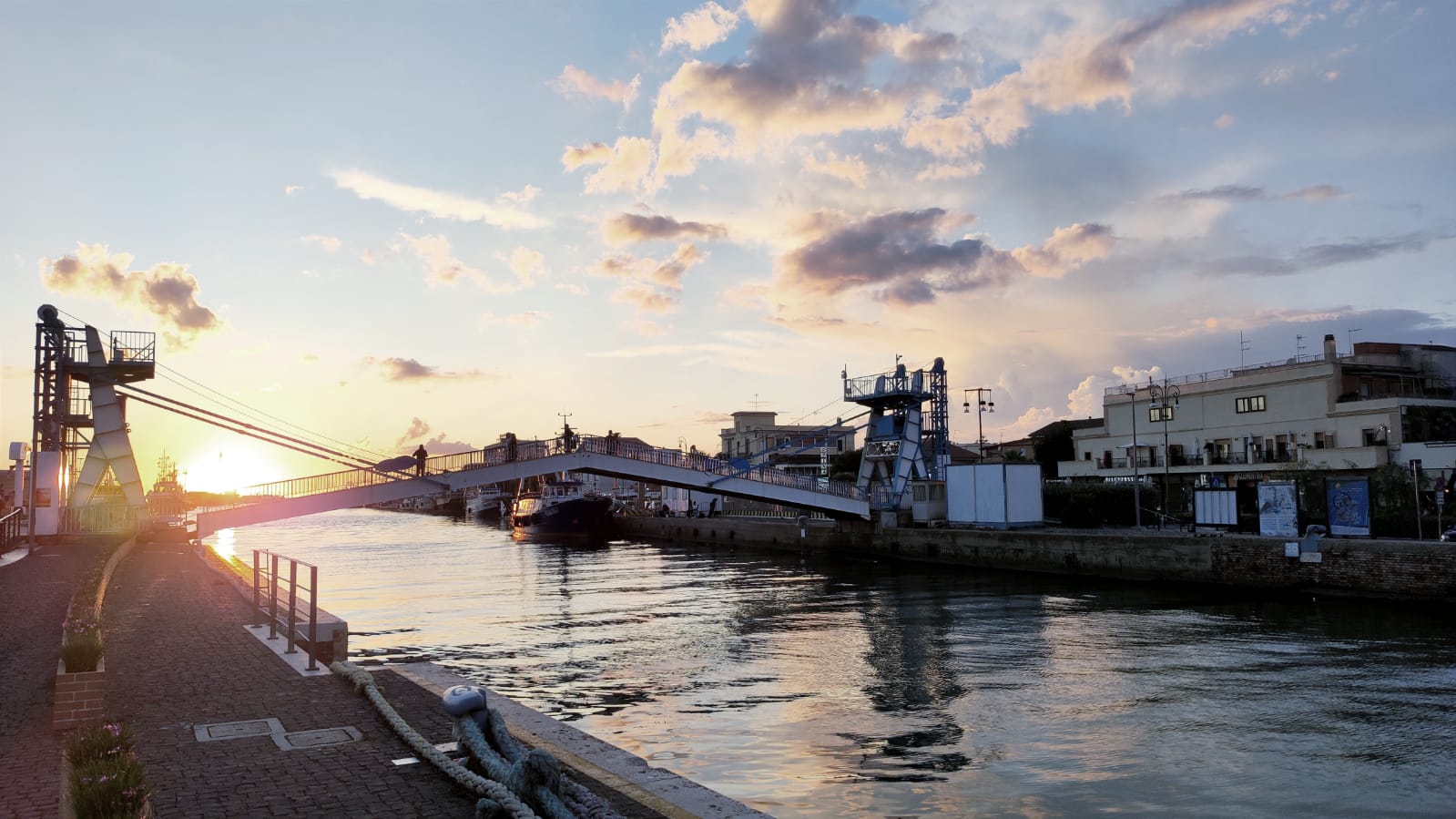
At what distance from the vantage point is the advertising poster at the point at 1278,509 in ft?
98.7

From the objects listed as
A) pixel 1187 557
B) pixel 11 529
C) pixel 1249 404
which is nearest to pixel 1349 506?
pixel 1187 557

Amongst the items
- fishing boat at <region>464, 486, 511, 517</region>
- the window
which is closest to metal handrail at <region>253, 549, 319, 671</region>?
the window

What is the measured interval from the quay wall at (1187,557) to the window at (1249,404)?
1009 inches

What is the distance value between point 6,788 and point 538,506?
83025 millimetres

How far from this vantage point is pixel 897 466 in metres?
50.6

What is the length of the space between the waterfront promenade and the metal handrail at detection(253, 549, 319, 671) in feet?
1.02

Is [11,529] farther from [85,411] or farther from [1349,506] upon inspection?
[1349,506]

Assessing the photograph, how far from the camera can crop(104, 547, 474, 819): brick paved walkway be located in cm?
659

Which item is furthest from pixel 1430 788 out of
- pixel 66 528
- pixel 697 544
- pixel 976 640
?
pixel 697 544

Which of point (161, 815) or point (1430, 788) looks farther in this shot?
point (1430, 788)

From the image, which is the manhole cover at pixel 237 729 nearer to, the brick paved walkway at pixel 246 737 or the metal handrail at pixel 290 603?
the brick paved walkway at pixel 246 737

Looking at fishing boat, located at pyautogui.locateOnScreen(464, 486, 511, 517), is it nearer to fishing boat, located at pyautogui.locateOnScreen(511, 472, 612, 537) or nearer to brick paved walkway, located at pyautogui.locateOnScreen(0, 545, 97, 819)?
fishing boat, located at pyautogui.locateOnScreen(511, 472, 612, 537)

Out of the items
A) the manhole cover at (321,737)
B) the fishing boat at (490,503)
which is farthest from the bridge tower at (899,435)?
the fishing boat at (490,503)

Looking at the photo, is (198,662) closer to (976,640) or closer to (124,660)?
(124,660)
